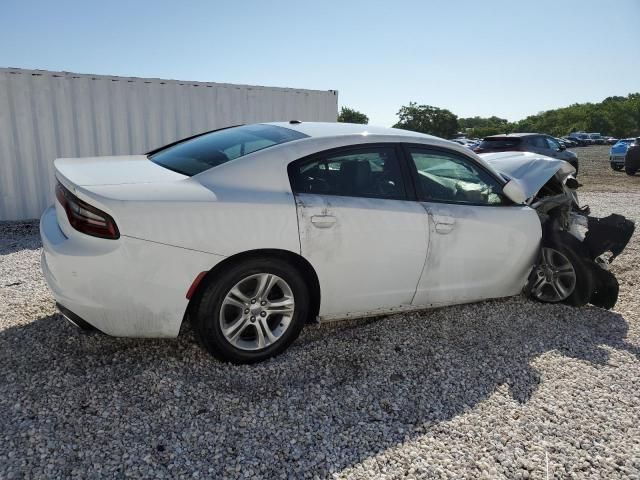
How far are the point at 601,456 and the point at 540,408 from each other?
1.38ft

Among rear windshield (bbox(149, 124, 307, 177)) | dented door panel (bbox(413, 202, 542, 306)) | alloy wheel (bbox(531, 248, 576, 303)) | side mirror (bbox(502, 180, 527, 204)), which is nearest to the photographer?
rear windshield (bbox(149, 124, 307, 177))

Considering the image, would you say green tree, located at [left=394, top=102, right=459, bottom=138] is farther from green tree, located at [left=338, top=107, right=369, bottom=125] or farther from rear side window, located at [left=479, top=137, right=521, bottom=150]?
rear side window, located at [left=479, top=137, right=521, bottom=150]

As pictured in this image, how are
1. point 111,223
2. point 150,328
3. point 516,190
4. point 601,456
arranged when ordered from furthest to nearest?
point 516,190 → point 150,328 → point 111,223 → point 601,456

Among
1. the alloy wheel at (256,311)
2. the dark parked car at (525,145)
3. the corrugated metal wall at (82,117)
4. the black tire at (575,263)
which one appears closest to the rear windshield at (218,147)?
the alloy wheel at (256,311)

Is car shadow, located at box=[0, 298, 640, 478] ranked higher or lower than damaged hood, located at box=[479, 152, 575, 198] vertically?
lower

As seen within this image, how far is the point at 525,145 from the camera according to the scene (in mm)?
15000

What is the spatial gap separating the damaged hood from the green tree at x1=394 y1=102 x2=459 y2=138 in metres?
78.2

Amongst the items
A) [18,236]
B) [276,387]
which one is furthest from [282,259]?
[18,236]

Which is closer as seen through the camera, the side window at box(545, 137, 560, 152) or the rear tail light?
the rear tail light

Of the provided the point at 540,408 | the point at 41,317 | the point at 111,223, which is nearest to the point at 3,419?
A: the point at 111,223

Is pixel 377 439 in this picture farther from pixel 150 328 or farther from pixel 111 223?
pixel 111 223

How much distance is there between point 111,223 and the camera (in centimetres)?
262

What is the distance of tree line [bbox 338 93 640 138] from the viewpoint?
268 ft

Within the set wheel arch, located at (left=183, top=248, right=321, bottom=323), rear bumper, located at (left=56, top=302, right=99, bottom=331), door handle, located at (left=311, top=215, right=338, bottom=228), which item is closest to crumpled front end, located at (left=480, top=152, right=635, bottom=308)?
door handle, located at (left=311, top=215, right=338, bottom=228)
